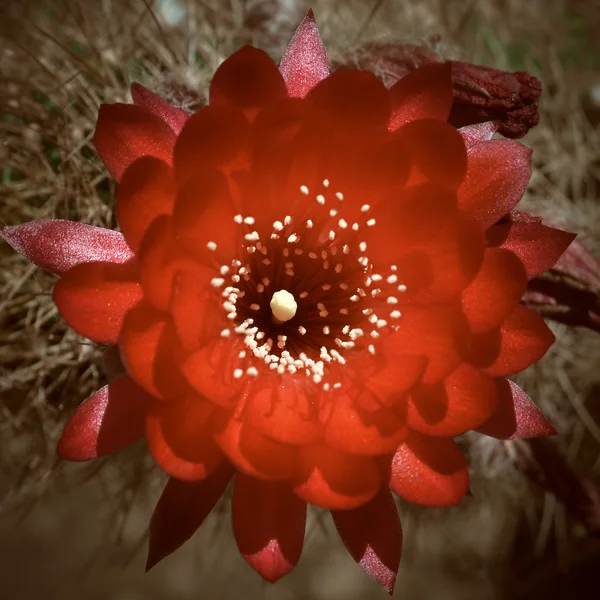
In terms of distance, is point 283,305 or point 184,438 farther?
point 283,305

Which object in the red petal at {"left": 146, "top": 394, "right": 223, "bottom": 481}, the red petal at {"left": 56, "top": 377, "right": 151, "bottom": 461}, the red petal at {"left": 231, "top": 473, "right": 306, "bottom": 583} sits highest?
the red petal at {"left": 56, "top": 377, "right": 151, "bottom": 461}

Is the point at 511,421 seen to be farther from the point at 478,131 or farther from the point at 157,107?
the point at 157,107

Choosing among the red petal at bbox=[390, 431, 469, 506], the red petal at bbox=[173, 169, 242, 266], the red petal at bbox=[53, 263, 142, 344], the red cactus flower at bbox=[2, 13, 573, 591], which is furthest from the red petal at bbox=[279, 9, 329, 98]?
the red petal at bbox=[390, 431, 469, 506]

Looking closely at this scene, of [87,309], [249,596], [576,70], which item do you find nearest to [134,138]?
[87,309]

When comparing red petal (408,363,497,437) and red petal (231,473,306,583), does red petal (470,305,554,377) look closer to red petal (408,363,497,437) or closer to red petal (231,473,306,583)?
red petal (408,363,497,437)

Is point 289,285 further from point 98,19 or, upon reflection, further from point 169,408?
point 98,19

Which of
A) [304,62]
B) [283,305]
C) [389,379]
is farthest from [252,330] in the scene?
[304,62]
